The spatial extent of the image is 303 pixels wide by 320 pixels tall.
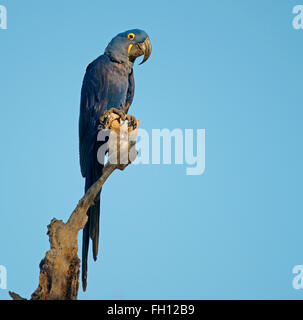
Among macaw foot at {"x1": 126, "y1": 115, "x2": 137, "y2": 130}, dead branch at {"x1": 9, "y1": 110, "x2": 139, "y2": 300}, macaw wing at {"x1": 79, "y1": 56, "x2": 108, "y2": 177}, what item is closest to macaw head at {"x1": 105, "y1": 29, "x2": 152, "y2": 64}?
macaw wing at {"x1": 79, "y1": 56, "x2": 108, "y2": 177}

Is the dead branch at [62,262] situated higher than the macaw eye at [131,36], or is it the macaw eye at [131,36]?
the macaw eye at [131,36]

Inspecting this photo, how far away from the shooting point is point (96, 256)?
5078 millimetres

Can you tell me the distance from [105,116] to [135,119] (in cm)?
36

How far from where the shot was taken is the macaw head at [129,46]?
688 cm

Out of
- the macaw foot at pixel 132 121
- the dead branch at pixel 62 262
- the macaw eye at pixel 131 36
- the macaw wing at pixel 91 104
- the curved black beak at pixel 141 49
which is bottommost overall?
the dead branch at pixel 62 262

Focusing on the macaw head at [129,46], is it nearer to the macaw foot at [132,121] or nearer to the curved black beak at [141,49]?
the curved black beak at [141,49]

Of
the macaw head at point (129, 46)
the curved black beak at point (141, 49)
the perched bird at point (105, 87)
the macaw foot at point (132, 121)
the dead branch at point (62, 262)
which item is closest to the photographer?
the dead branch at point (62, 262)

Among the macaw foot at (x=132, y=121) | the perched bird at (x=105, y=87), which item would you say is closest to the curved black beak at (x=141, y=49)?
the perched bird at (x=105, y=87)

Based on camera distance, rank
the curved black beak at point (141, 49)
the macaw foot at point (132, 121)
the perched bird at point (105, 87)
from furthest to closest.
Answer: the curved black beak at point (141, 49)
the perched bird at point (105, 87)
the macaw foot at point (132, 121)

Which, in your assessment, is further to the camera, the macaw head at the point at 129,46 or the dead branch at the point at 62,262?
the macaw head at the point at 129,46

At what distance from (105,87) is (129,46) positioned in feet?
2.78

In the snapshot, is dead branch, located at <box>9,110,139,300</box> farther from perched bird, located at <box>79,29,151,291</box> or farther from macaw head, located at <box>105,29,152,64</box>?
macaw head, located at <box>105,29,152,64</box>

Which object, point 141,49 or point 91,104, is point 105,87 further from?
point 141,49
